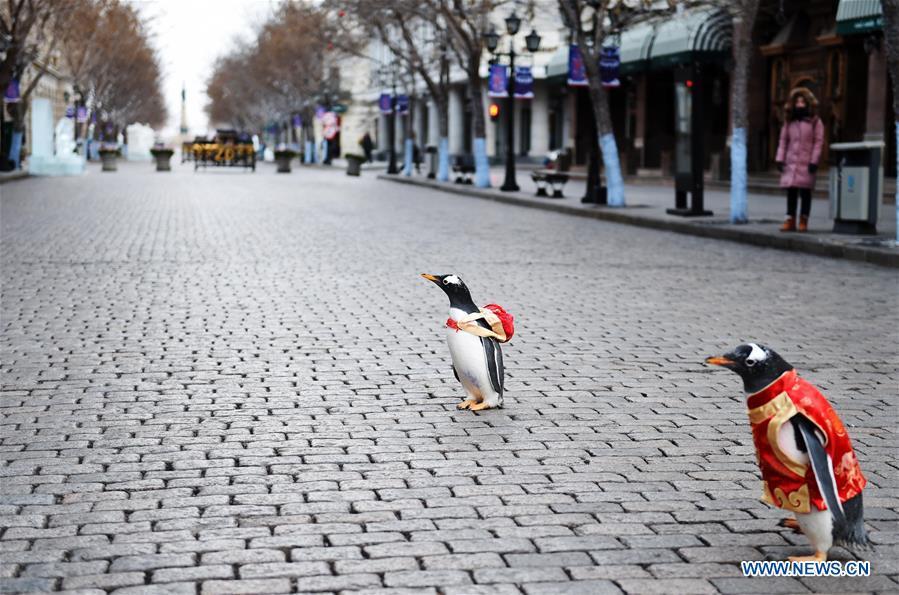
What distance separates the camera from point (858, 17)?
86.0ft

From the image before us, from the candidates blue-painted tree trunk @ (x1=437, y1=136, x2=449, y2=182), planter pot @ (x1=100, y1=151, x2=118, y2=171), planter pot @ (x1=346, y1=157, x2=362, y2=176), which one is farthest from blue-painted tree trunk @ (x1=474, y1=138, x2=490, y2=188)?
planter pot @ (x1=100, y1=151, x2=118, y2=171)

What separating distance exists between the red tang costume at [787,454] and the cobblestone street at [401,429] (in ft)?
0.94

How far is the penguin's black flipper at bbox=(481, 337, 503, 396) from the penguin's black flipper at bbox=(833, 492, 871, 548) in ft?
8.37

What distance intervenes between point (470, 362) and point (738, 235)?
12.7 m

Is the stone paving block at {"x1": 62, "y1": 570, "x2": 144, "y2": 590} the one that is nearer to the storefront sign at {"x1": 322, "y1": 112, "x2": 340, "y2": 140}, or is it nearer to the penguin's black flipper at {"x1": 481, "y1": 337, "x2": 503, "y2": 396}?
the penguin's black flipper at {"x1": 481, "y1": 337, "x2": 503, "y2": 396}

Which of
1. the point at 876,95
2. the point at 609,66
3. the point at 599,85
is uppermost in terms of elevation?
the point at 609,66

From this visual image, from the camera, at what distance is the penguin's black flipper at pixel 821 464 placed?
12.6 ft

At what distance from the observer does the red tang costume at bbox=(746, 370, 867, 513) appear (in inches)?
153

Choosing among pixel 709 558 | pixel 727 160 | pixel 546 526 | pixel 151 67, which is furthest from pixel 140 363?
pixel 151 67

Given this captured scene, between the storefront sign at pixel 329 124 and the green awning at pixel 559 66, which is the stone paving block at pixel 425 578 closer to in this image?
the green awning at pixel 559 66

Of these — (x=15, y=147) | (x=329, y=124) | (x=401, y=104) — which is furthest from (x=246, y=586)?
(x=329, y=124)

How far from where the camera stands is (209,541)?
4398 millimetres

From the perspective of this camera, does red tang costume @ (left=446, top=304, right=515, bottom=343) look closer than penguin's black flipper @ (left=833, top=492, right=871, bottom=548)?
No

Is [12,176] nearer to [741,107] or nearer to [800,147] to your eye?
[741,107]
